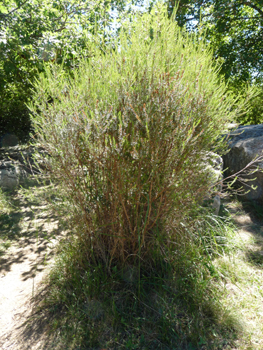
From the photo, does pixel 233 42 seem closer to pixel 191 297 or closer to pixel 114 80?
pixel 114 80

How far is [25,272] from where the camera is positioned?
10.9ft

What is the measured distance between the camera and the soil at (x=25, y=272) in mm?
2303

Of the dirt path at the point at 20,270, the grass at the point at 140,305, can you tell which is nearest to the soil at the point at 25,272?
the dirt path at the point at 20,270

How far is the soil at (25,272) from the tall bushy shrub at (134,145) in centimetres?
74

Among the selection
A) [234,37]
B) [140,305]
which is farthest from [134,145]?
[234,37]

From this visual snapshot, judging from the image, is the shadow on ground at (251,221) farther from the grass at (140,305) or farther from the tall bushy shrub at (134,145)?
the tall bushy shrub at (134,145)

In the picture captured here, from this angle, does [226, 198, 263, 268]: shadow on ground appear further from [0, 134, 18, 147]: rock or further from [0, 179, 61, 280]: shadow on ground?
[0, 134, 18, 147]: rock

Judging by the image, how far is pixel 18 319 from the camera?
252 centimetres

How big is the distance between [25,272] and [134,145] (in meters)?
→ 2.36

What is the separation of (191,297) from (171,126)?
1.57 m

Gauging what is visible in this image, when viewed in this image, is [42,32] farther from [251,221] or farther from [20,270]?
[251,221]

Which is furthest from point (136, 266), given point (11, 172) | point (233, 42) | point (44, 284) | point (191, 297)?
point (233, 42)

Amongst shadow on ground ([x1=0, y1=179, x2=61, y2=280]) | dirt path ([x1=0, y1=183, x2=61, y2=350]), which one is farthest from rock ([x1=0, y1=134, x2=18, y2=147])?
dirt path ([x1=0, y1=183, x2=61, y2=350])

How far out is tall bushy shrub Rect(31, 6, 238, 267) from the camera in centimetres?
220
